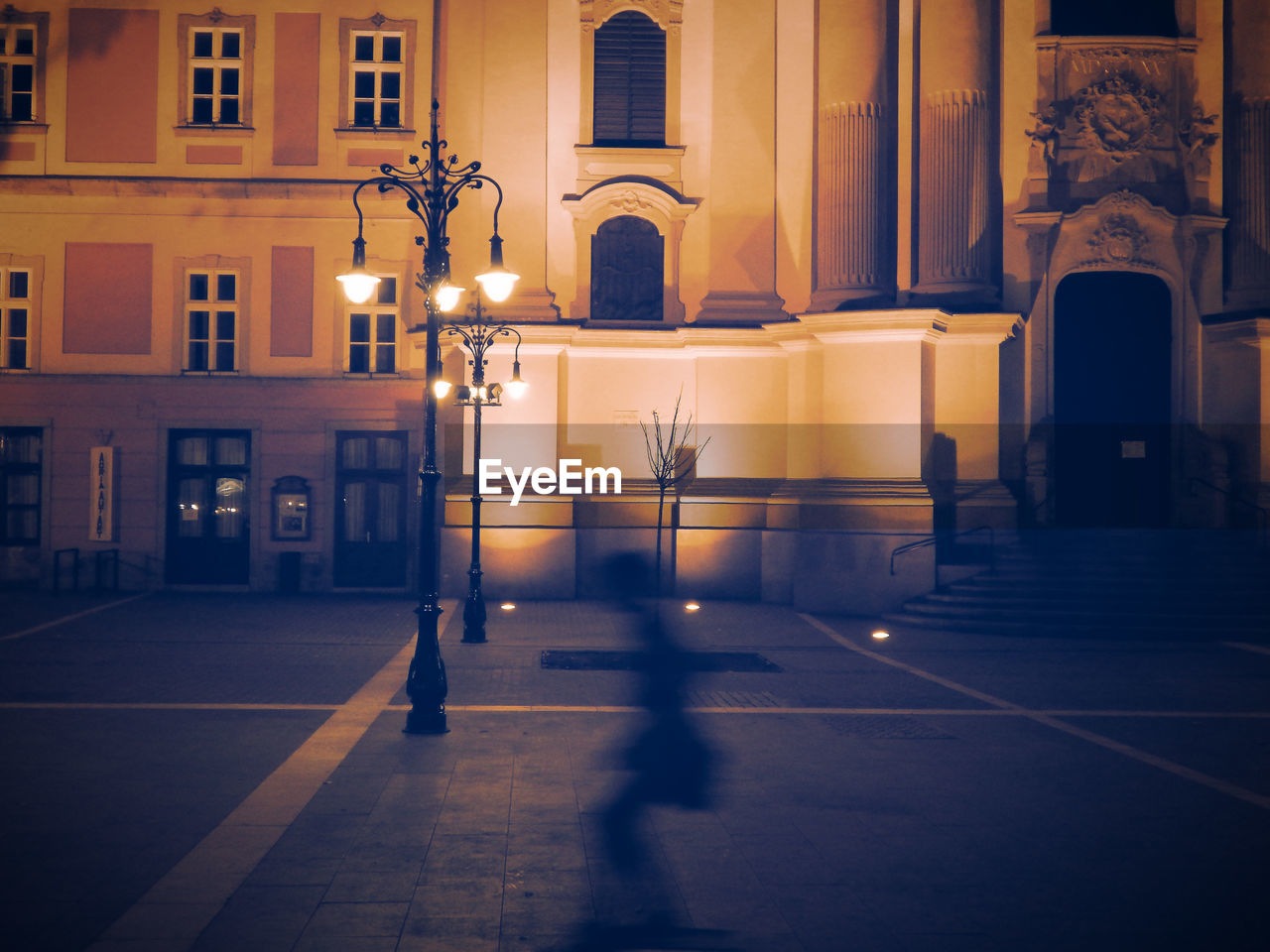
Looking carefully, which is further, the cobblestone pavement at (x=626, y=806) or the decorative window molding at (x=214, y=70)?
the decorative window molding at (x=214, y=70)

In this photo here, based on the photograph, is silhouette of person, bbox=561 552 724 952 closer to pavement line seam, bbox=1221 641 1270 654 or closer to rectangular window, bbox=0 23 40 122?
pavement line seam, bbox=1221 641 1270 654

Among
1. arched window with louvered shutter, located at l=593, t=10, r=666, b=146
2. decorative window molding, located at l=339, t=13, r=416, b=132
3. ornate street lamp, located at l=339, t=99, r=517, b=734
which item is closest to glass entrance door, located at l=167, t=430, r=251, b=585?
decorative window molding, located at l=339, t=13, r=416, b=132

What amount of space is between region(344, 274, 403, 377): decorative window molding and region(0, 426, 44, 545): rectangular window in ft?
24.2

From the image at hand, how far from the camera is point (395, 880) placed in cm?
634

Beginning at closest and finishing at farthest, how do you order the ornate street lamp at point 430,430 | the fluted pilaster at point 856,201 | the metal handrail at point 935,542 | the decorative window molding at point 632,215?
the ornate street lamp at point 430,430 < the metal handrail at point 935,542 < the fluted pilaster at point 856,201 < the decorative window molding at point 632,215

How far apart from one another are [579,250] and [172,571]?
39.1ft

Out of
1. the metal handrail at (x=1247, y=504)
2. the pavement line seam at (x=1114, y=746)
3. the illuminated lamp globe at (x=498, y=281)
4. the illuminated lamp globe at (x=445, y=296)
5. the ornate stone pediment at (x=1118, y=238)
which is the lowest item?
the pavement line seam at (x=1114, y=746)

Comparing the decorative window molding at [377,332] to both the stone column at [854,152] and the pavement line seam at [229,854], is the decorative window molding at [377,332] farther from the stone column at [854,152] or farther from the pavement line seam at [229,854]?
the pavement line seam at [229,854]

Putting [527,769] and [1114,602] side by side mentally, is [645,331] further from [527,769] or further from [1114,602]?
[527,769]

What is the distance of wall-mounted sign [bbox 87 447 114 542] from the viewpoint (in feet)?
77.9

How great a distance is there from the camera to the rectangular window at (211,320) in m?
24.4

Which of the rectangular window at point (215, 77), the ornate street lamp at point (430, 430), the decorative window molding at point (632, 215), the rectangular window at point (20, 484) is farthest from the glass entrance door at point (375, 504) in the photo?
the ornate street lamp at point (430, 430)

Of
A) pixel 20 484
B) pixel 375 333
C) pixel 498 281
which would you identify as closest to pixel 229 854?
pixel 498 281

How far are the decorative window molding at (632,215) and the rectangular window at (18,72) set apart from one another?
12.7m
